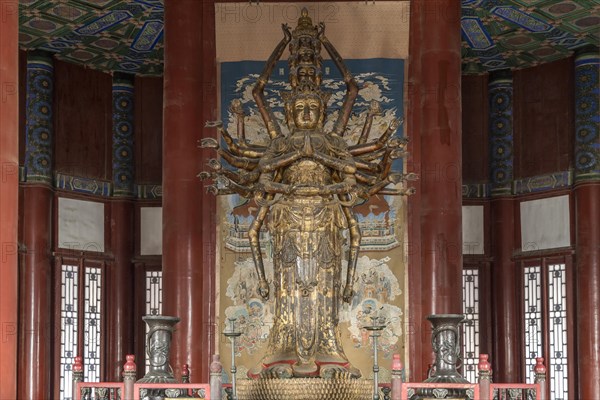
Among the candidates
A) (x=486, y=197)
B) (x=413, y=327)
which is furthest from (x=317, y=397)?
(x=486, y=197)

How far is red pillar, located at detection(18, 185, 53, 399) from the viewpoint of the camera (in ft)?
45.2

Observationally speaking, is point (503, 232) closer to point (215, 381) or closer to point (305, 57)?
point (305, 57)

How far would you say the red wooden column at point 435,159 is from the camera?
435 inches

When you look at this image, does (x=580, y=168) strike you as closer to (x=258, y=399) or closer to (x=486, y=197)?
(x=486, y=197)

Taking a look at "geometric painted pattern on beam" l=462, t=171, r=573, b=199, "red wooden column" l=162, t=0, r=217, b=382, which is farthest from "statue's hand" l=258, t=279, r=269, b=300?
"geometric painted pattern on beam" l=462, t=171, r=573, b=199

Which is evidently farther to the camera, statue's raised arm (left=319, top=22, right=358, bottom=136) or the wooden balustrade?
statue's raised arm (left=319, top=22, right=358, bottom=136)

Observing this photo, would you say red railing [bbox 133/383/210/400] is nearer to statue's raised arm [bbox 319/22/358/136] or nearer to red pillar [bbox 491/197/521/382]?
statue's raised arm [bbox 319/22/358/136]

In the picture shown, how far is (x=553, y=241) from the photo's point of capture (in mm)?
14711

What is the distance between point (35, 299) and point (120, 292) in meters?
1.25

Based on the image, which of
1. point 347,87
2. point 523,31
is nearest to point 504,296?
Result: point 523,31

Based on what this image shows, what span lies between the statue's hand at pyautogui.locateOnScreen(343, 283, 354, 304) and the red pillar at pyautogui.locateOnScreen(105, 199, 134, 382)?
16.7 feet

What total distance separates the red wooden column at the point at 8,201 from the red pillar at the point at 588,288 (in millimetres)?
7387

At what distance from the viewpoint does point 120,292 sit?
48.9ft

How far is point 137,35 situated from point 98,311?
313 cm
